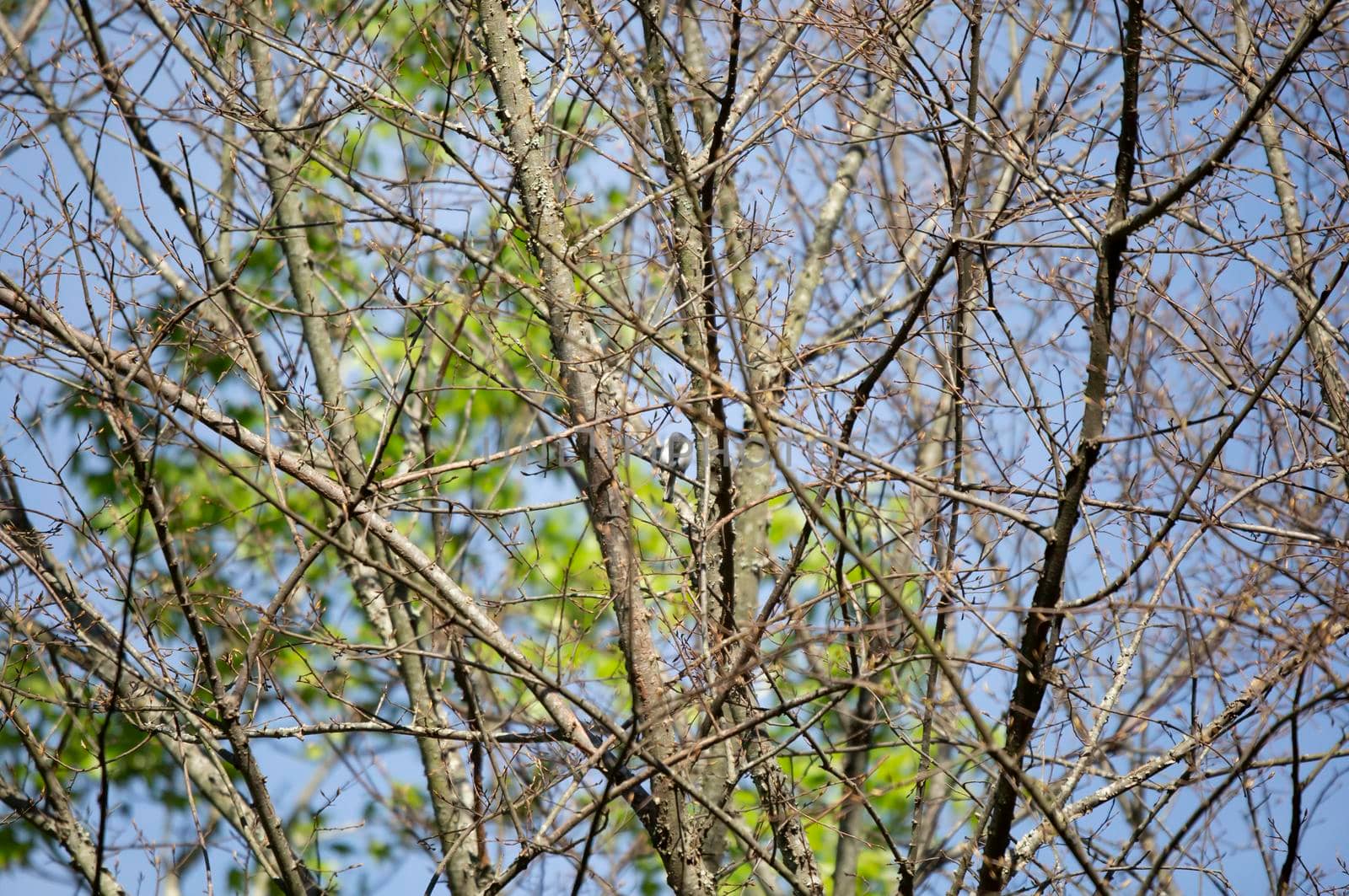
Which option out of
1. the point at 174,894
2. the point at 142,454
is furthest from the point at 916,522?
the point at 174,894

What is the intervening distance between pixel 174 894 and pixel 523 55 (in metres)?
5.30

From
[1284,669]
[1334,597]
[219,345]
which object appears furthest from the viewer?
[219,345]

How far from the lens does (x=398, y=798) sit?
20.1ft

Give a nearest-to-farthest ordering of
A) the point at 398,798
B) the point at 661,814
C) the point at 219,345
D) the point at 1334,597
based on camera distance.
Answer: the point at 1334,597
the point at 219,345
the point at 661,814
the point at 398,798

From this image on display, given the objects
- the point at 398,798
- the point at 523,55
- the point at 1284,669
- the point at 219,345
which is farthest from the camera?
the point at 398,798

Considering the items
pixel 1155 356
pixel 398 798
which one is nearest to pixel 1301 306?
pixel 1155 356

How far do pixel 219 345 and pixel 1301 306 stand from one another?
10.6 feet

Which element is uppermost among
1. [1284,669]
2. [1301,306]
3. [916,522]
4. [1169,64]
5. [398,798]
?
[1169,64]

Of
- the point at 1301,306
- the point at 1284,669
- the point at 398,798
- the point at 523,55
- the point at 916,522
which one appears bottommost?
the point at 1284,669

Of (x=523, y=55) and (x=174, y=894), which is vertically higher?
(x=523, y=55)

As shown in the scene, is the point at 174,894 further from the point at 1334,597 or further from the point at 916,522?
the point at 1334,597

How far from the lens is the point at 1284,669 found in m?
3.04

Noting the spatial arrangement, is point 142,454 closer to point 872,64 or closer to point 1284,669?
point 872,64

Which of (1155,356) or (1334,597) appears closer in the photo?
(1334,597)
